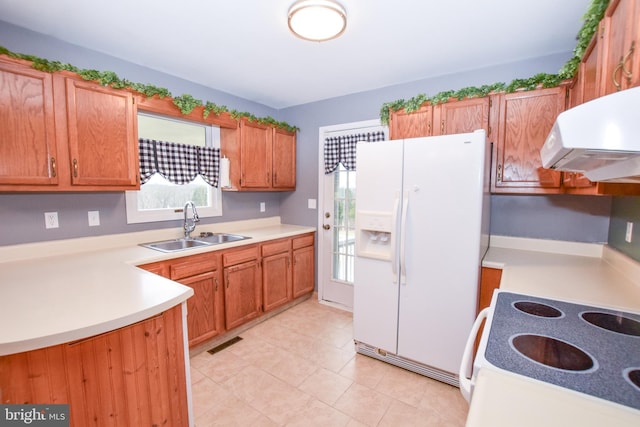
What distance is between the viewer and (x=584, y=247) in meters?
2.32

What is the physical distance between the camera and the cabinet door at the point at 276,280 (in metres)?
3.06

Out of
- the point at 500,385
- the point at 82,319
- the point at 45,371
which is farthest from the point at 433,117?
the point at 45,371

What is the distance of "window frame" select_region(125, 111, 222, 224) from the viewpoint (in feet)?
8.33

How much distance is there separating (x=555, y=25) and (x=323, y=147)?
7.46 feet

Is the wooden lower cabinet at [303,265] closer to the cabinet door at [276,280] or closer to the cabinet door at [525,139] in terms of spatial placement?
the cabinet door at [276,280]

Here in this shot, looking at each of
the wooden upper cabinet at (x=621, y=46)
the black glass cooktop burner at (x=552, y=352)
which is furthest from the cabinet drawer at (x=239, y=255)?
the wooden upper cabinet at (x=621, y=46)

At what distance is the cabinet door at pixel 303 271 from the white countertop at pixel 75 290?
1203 millimetres

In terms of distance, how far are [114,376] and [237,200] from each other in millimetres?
2392

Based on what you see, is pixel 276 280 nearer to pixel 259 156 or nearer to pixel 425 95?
pixel 259 156

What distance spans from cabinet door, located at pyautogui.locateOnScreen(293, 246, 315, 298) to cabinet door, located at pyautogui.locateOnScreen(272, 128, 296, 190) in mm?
840

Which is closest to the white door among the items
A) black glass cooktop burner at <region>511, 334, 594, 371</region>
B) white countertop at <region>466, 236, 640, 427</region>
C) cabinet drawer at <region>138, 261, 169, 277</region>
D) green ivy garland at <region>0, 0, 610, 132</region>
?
green ivy garland at <region>0, 0, 610, 132</region>

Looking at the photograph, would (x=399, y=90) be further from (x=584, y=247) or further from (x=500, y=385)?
(x=500, y=385)

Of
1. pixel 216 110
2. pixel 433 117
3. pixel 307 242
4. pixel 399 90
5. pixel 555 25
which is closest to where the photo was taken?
pixel 555 25

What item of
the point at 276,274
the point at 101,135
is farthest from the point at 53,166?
the point at 276,274
